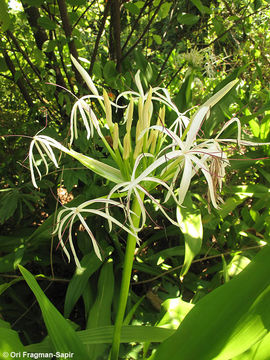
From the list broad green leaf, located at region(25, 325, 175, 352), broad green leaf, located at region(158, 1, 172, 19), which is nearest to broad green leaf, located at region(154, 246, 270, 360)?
broad green leaf, located at region(25, 325, 175, 352)

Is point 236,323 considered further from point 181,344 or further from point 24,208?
point 24,208

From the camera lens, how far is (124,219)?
1110 millimetres

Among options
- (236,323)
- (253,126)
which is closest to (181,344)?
(236,323)

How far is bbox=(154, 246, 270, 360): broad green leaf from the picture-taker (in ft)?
1.59

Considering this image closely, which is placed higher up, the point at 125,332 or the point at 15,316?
the point at 125,332

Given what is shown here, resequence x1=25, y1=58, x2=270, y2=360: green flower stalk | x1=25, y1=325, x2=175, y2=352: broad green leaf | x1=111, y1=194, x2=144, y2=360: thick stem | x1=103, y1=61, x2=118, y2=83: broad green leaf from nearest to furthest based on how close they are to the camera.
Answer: x1=25, y1=58, x2=270, y2=360: green flower stalk → x1=111, y1=194, x2=144, y2=360: thick stem → x1=25, y1=325, x2=175, y2=352: broad green leaf → x1=103, y1=61, x2=118, y2=83: broad green leaf

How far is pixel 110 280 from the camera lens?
106cm

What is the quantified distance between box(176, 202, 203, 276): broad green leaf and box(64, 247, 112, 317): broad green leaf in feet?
1.17

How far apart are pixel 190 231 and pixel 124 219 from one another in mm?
290

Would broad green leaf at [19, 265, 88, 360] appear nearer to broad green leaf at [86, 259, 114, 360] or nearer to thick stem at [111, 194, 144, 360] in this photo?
thick stem at [111, 194, 144, 360]

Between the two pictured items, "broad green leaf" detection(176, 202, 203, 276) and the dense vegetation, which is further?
"broad green leaf" detection(176, 202, 203, 276)

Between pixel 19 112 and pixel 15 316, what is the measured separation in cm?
95

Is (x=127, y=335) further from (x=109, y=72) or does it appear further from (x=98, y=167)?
(x=109, y=72)

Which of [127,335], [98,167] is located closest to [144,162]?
[98,167]
